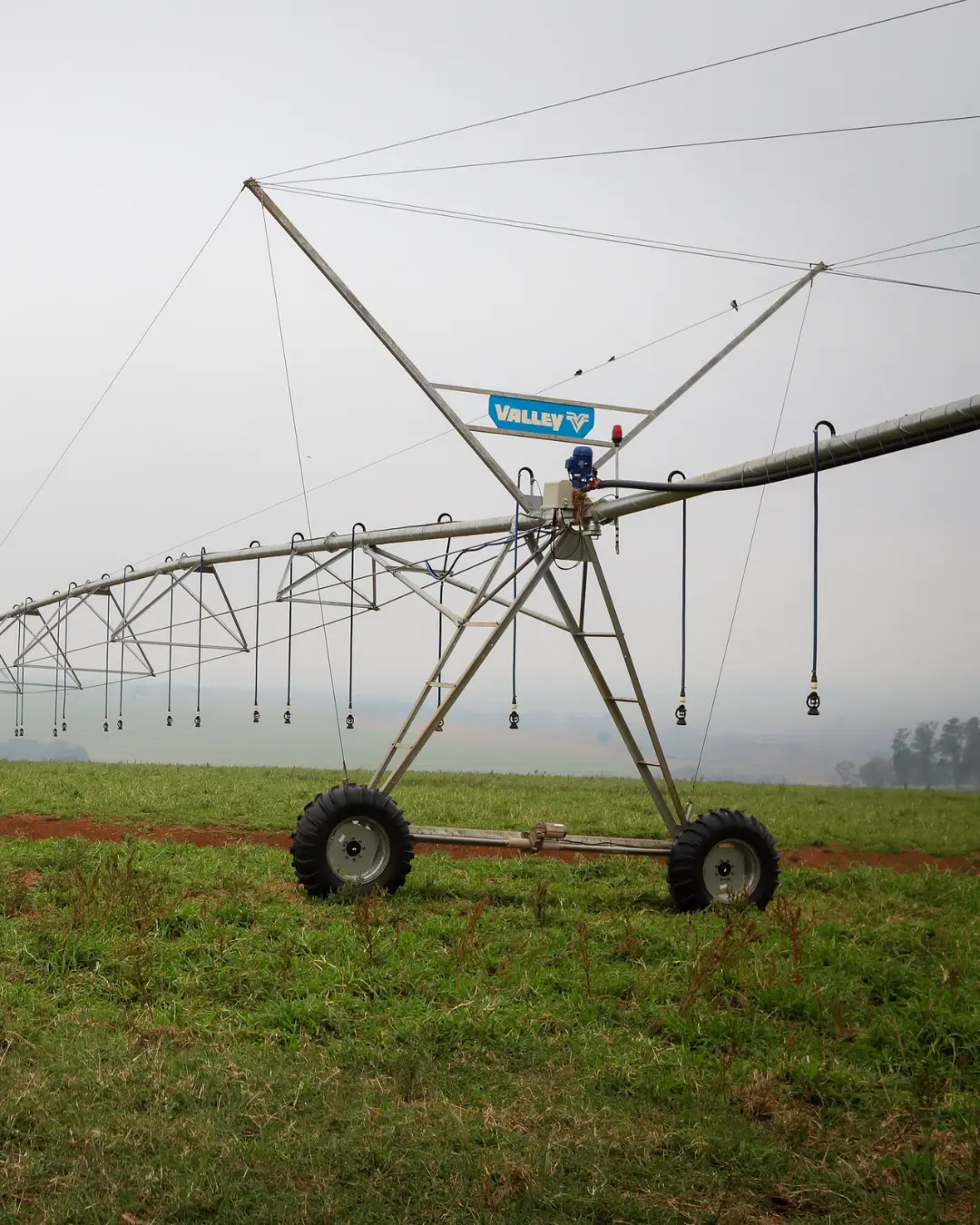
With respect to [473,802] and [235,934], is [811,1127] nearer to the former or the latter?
[235,934]

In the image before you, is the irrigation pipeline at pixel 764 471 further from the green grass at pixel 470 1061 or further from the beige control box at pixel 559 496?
the green grass at pixel 470 1061

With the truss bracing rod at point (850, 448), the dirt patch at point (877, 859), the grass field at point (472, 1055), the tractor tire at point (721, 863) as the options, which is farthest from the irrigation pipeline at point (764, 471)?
the dirt patch at point (877, 859)

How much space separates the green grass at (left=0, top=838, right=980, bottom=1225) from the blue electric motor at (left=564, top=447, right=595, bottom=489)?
12.1 feet

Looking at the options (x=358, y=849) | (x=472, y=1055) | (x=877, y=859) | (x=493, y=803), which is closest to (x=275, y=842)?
(x=358, y=849)

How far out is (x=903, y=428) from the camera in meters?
8.73

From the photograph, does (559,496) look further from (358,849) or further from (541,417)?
(358,849)

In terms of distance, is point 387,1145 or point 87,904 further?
point 87,904

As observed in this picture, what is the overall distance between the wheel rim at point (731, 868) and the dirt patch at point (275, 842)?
300 centimetres

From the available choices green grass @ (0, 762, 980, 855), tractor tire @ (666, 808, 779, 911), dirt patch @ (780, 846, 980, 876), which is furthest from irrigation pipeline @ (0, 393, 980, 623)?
dirt patch @ (780, 846, 980, 876)

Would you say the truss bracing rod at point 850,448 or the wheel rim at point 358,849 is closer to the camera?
the truss bracing rod at point 850,448

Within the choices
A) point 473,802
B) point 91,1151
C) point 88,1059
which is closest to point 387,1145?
point 91,1151

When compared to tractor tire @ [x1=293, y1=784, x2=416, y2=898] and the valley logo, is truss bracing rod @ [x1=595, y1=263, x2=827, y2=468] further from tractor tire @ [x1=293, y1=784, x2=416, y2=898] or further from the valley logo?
tractor tire @ [x1=293, y1=784, x2=416, y2=898]

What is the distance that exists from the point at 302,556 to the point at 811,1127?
10575 mm

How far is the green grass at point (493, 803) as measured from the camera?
53.3ft
